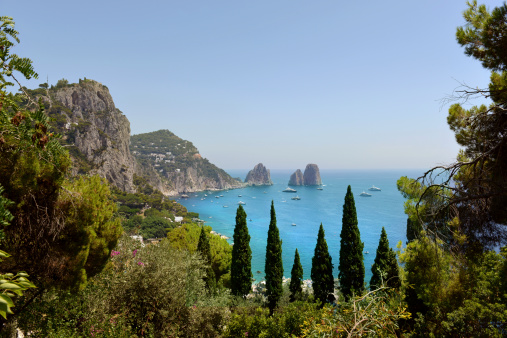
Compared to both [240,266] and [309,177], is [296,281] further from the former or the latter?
[309,177]

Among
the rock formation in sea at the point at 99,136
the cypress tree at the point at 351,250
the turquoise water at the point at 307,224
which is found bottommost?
the turquoise water at the point at 307,224

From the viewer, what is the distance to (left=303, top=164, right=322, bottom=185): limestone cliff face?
6855 inches

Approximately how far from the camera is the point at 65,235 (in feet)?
18.3

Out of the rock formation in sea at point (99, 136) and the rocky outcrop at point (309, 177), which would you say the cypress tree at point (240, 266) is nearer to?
the rock formation in sea at point (99, 136)

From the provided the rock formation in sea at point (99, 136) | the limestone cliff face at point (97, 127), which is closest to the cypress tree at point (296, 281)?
the rock formation in sea at point (99, 136)

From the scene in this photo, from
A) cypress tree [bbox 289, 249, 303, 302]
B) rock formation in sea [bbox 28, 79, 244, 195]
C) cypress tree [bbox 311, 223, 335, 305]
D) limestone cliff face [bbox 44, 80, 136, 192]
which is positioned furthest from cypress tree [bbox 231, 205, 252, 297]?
limestone cliff face [bbox 44, 80, 136, 192]

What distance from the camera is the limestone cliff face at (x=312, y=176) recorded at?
174 meters

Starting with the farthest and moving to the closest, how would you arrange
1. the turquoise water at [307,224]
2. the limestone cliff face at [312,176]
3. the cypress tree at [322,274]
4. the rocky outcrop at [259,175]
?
the rocky outcrop at [259,175] < the limestone cliff face at [312,176] < the turquoise water at [307,224] < the cypress tree at [322,274]

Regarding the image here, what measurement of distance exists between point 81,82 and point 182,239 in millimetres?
92707

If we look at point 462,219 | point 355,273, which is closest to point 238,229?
point 355,273

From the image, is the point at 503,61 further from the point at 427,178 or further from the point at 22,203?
the point at 22,203

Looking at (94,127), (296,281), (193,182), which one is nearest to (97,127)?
(94,127)

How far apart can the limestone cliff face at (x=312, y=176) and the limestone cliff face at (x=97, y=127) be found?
11679 cm

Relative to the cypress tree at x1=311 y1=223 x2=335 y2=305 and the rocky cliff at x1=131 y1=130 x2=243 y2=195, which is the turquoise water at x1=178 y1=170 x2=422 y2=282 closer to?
the cypress tree at x1=311 y1=223 x2=335 y2=305
